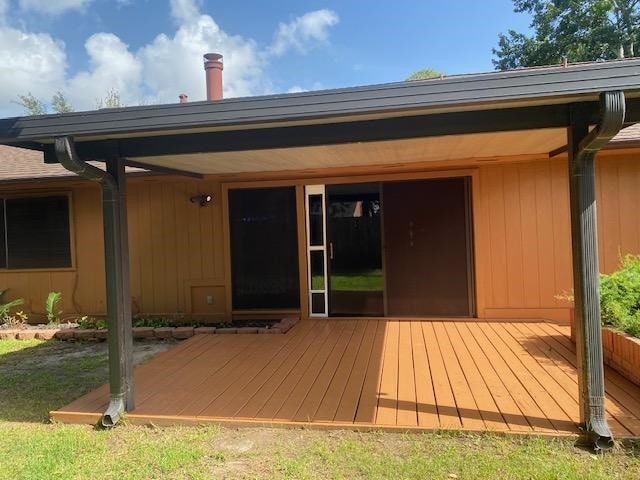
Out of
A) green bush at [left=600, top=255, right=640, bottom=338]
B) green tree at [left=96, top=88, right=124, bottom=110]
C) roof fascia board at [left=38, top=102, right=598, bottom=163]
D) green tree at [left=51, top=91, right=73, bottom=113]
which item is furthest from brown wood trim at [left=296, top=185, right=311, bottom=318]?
green tree at [left=51, top=91, right=73, bottom=113]

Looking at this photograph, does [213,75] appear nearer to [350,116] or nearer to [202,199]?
[202,199]

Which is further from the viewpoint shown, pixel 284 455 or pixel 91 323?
pixel 91 323

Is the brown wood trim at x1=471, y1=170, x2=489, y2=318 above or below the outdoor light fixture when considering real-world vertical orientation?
below

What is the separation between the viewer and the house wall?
19.9 feet

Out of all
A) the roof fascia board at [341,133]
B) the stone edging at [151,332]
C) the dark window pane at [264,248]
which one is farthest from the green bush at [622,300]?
the dark window pane at [264,248]

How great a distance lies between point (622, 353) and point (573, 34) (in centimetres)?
2285

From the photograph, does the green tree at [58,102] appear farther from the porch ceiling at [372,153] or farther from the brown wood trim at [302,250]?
the porch ceiling at [372,153]

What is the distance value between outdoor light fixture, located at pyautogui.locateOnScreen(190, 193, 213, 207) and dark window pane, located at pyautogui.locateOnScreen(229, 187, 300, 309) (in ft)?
1.03

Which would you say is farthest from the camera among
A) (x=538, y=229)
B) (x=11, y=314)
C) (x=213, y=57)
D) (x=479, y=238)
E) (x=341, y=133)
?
(x=11, y=314)

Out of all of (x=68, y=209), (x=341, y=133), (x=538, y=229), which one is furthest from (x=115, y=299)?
(x=538, y=229)

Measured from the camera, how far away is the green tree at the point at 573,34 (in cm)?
2120

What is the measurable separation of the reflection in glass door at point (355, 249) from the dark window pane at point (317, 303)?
5.0 inches

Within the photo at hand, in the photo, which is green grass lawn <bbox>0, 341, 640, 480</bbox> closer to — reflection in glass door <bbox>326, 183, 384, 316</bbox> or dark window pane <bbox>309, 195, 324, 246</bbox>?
reflection in glass door <bbox>326, 183, 384, 316</bbox>

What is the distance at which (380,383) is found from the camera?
159 inches
